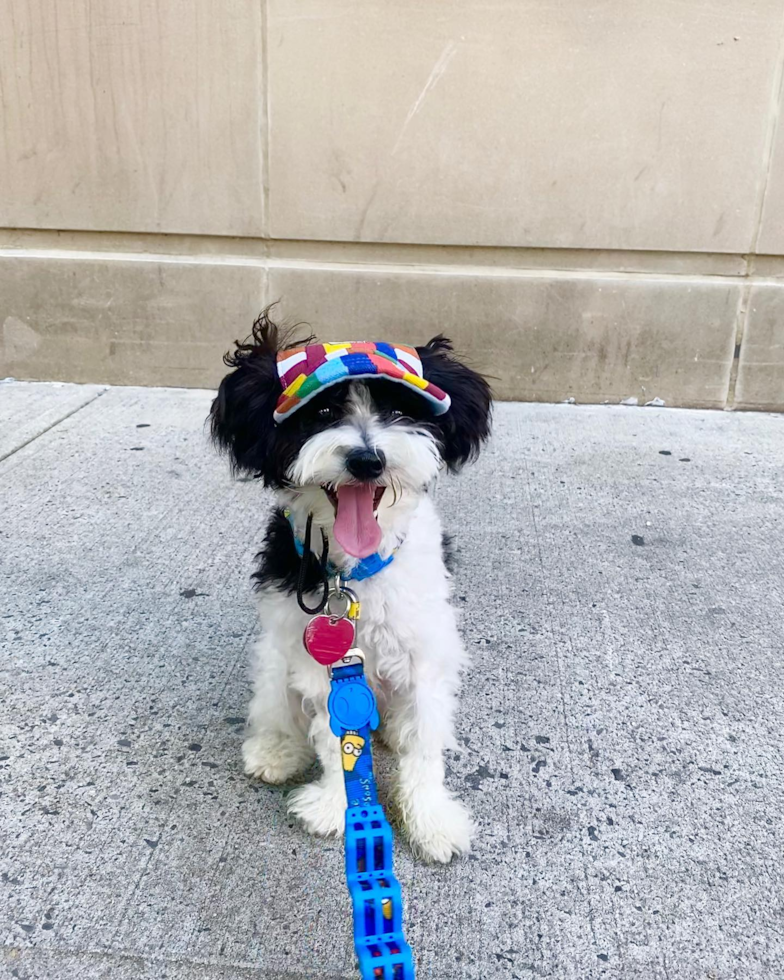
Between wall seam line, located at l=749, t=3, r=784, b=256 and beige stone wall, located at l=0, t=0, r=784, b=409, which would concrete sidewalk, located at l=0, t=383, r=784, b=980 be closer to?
beige stone wall, located at l=0, t=0, r=784, b=409

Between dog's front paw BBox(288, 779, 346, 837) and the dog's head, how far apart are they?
29.9 inches

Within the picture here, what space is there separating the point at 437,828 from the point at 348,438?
42.6 inches

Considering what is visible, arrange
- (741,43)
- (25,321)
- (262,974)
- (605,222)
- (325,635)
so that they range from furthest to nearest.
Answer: (25,321) < (605,222) < (741,43) < (325,635) < (262,974)

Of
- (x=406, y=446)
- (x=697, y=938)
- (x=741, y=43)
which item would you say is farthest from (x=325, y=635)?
(x=741, y=43)

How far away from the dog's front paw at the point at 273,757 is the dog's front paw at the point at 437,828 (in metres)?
0.40

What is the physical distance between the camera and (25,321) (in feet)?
18.5

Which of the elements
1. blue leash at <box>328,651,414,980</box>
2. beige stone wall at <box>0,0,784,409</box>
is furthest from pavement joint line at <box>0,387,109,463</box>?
blue leash at <box>328,651,414,980</box>

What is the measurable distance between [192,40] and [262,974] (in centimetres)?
522

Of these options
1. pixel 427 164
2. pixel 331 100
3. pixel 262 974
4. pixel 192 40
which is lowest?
pixel 262 974

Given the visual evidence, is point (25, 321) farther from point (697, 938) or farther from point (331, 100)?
point (697, 938)

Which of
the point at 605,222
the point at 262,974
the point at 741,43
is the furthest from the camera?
the point at 605,222

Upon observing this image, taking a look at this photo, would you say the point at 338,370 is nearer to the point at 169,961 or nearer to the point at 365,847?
the point at 365,847

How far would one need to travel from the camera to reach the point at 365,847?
5.75 ft

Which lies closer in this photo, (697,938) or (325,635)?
(697,938)
